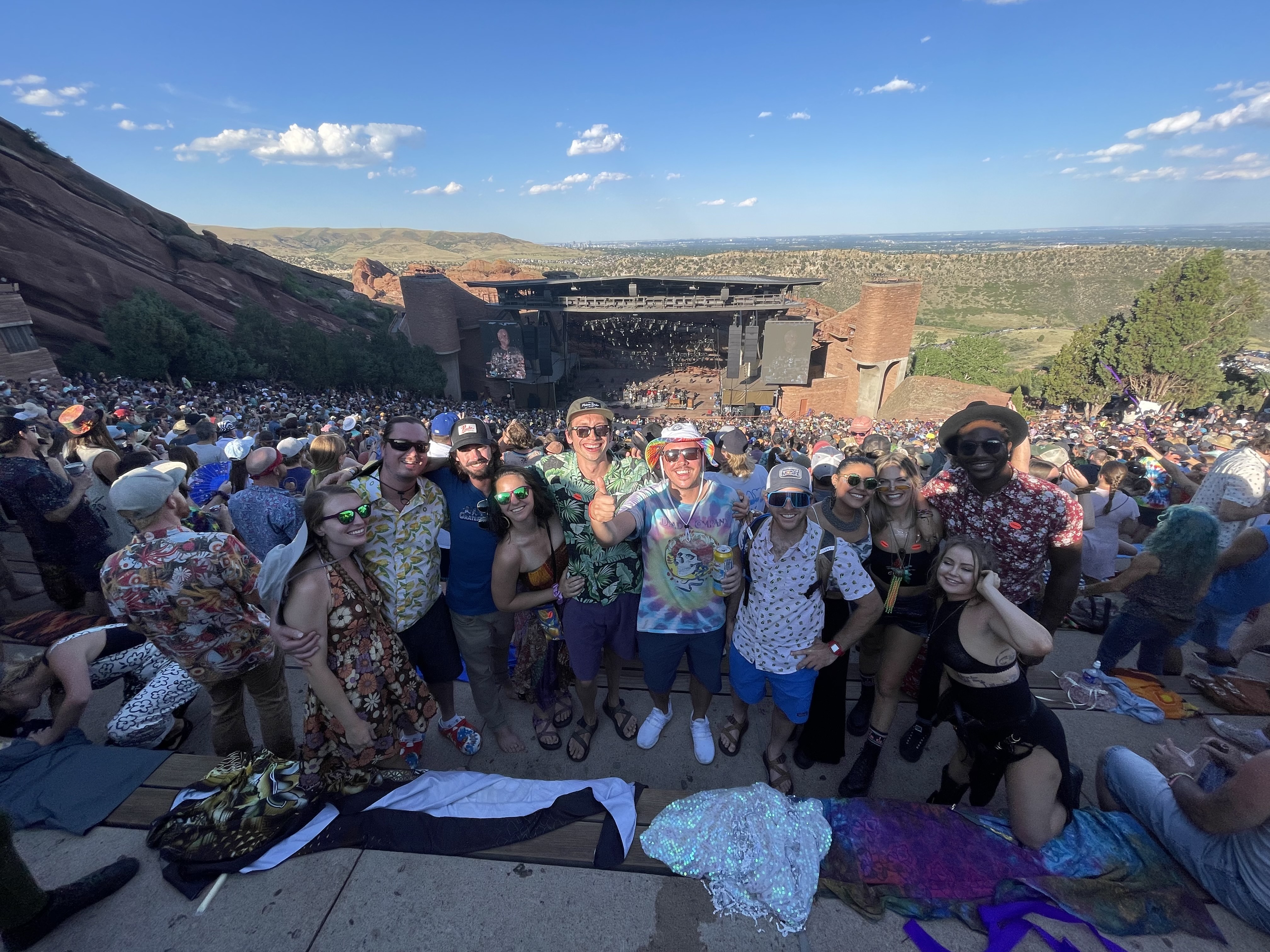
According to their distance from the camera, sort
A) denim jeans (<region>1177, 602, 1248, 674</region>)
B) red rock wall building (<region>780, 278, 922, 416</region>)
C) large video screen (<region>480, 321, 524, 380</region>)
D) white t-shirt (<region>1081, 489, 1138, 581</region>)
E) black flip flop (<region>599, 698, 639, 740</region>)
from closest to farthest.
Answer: black flip flop (<region>599, 698, 639, 740</region>) < denim jeans (<region>1177, 602, 1248, 674</region>) < white t-shirt (<region>1081, 489, 1138, 581</region>) < red rock wall building (<region>780, 278, 922, 416</region>) < large video screen (<region>480, 321, 524, 380</region>)

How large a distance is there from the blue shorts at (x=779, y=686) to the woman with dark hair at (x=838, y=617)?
8 centimetres

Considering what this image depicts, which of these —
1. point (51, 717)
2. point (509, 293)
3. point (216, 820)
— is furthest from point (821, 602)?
point (509, 293)

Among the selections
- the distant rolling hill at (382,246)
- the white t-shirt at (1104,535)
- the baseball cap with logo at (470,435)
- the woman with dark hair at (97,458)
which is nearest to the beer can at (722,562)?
the baseball cap with logo at (470,435)

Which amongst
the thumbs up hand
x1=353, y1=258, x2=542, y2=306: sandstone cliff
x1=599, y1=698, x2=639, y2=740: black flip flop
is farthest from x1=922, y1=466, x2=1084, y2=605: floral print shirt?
x1=353, y1=258, x2=542, y2=306: sandstone cliff

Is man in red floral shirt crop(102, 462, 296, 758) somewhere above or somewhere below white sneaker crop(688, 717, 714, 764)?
above

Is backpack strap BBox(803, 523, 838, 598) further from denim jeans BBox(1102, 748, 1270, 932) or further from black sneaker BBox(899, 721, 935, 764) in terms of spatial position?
denim jeans BBox(1102, 748, 1270, 932)

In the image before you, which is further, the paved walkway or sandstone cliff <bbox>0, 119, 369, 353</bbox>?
sandstone cliff <bbox>0, 119, 369, 353</bbox>

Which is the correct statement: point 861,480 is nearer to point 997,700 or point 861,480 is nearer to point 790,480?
point 790,480

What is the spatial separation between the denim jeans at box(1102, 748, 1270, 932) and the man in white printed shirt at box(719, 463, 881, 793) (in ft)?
3.95

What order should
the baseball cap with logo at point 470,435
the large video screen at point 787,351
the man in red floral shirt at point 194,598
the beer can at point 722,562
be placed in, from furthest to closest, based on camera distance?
the large video screen at point 787,351, the baseball cap with logo at point 470,435, the beer can at point 722,562, the man in red floral shirt at point 194,598

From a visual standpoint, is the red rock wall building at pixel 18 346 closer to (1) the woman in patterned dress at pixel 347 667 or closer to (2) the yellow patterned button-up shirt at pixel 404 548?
(2) the yellow patterned button-up shirt at pixel 404 548

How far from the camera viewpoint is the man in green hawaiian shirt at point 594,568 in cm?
269

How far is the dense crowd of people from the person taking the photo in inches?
85.1

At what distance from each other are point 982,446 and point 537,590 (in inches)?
96.9
